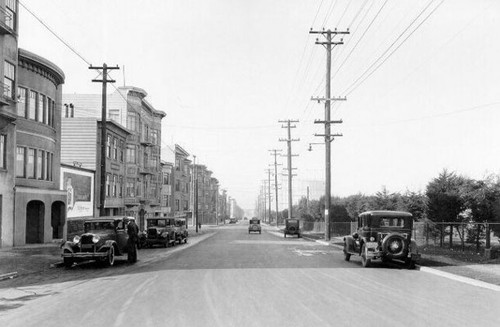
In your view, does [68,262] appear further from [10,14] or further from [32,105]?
[10,14]

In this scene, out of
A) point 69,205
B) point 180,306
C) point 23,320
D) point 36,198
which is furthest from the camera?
point 69,205

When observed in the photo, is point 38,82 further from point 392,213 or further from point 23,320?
point 23,320

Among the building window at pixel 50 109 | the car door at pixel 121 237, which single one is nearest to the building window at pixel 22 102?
the building window at pixel 50 109

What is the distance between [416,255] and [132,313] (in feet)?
40.9

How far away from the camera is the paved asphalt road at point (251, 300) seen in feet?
29.5

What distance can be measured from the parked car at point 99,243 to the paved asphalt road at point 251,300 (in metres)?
2.23

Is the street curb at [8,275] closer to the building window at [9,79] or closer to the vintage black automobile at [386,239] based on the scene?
the vintage black automobile at [386,239]

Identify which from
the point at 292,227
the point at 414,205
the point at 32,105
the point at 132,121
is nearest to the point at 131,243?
the point at 32,105

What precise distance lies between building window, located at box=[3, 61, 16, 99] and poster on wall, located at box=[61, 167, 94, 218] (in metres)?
9.55

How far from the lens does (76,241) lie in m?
20.0

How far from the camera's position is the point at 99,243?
1992 centimetres

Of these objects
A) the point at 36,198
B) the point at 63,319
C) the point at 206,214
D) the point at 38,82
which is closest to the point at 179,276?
the point at 63,319

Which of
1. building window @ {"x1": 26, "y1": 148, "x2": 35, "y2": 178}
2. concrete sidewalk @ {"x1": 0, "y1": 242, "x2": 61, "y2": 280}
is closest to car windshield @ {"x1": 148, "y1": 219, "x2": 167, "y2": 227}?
building window @ {"x1": 26, "y1": 148, "x2": 35, "y2": 178}

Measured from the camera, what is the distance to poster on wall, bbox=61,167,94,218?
3756cm
